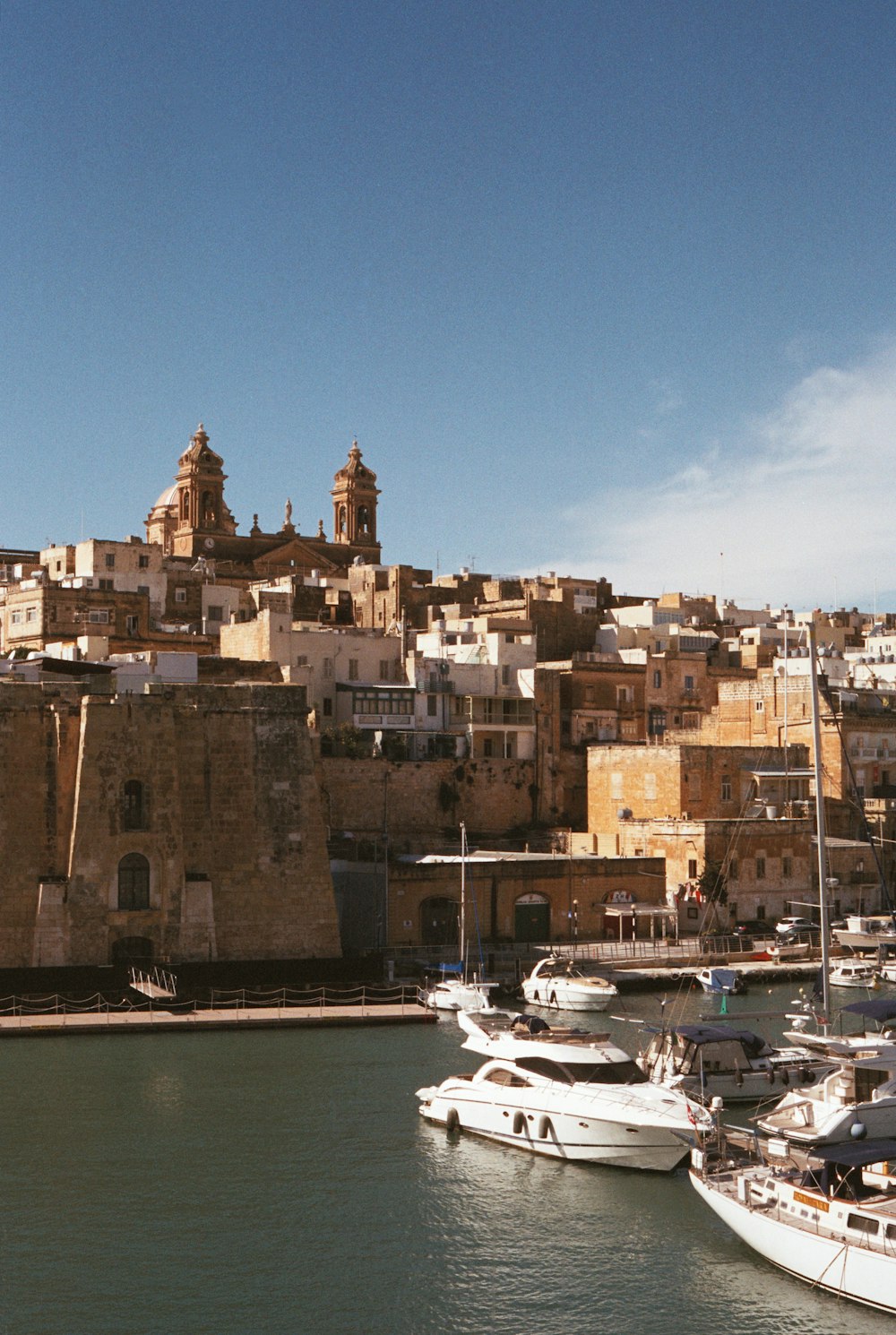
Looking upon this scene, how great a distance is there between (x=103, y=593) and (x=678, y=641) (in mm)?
22569

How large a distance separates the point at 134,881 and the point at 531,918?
41.5 ft

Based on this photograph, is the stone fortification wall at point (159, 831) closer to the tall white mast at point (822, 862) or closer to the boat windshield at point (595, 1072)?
the tall white mast at point (822, 862)

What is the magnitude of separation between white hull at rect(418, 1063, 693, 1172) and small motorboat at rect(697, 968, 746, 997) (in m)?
13.9

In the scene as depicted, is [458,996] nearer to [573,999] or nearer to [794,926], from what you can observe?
[573,999]

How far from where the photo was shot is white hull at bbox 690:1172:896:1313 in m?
23.3

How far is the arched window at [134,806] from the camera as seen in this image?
1631 inches

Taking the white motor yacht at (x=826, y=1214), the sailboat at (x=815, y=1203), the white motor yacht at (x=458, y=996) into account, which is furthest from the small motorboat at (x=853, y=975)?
the white motor yacht at (x=826, y=1214)

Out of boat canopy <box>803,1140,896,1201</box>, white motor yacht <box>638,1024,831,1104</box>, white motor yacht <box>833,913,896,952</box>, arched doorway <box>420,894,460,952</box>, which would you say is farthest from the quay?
boat canopy <box>803,1140,896,1201</box>

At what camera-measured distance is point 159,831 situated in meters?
Answer: 41.5

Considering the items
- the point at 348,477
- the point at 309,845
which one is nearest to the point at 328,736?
the point at 309,845

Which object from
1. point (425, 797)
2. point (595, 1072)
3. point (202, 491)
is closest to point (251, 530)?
point (202, 491)

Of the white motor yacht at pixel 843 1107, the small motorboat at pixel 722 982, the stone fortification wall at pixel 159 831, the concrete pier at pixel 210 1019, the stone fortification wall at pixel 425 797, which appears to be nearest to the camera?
the white motor yacht at pixel 843 1107

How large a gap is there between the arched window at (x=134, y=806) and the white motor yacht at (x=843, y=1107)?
16.9 metres

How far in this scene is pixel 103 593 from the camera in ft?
210
